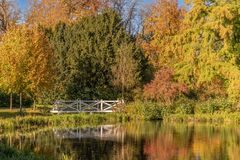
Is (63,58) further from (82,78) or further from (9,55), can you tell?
(9,55)

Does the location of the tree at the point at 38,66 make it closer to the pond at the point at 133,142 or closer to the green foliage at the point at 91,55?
the pond at the point at 133,142

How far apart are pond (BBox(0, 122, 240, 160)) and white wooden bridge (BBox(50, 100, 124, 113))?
24.0 ft

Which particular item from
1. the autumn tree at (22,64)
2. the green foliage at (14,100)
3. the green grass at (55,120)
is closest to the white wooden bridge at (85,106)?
the green grass at (55,120)

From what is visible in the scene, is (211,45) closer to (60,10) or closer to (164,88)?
(164,88)

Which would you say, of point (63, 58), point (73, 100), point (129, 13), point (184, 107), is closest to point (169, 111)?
point (184, 107)

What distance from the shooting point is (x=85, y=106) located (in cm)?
3912

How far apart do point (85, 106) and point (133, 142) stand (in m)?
16.1

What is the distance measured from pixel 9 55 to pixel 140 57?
14.0 m

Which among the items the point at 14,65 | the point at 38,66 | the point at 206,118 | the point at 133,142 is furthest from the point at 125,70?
the point at 133,142

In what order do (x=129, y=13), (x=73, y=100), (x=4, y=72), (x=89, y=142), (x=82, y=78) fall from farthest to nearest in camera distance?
1. (x=129, y=13)
2. (x=82, y=78)
3. (x=73, y=100)
4. (x=4, y=72)
5. (x=89, y=142)

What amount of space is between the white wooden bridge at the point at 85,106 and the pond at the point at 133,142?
7306mm

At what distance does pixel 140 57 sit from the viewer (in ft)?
139

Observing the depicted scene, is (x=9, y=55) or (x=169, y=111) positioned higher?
(x=9, y=55)

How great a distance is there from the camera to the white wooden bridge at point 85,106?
3844cm
